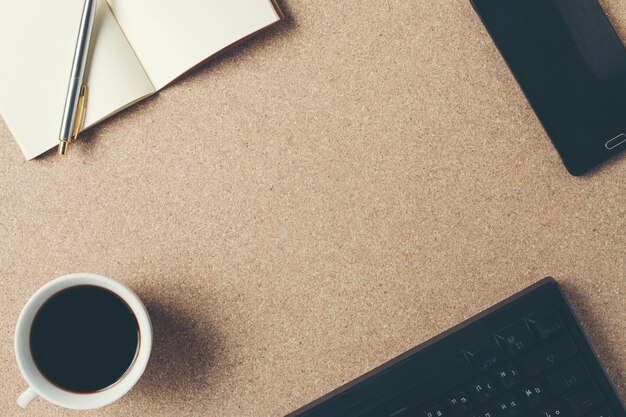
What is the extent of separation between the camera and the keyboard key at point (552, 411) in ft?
1.71

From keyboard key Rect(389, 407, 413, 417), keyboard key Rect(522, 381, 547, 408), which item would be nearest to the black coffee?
keyboard key Rect(389, 407, 413, 417)

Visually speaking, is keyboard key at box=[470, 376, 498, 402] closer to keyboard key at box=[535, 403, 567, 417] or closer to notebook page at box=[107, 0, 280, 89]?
keyboard key at box=[535, 403, 567, 417]

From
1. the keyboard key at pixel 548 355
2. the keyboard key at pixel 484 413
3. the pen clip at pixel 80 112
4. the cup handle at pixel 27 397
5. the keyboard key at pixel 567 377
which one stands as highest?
the pen clip at pixel 80 112

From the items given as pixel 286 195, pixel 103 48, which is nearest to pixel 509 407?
pixel 286 195

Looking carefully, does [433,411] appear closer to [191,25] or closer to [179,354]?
[179,354]

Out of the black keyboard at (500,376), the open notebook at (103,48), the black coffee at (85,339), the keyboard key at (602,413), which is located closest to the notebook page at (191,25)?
the open notebook at (103,48)

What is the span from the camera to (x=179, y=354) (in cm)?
56

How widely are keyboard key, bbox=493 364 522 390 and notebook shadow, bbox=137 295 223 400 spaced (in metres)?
0.25

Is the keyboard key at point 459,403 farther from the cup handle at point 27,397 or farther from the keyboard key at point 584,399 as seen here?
the cup handle at point 27,397

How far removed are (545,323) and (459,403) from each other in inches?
4.0

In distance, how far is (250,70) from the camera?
0.56 m

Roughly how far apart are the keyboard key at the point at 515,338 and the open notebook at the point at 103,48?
339 millimetres

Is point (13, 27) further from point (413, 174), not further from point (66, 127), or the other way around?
point (413, 174)

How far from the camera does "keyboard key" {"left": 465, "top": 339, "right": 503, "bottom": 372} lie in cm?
52
